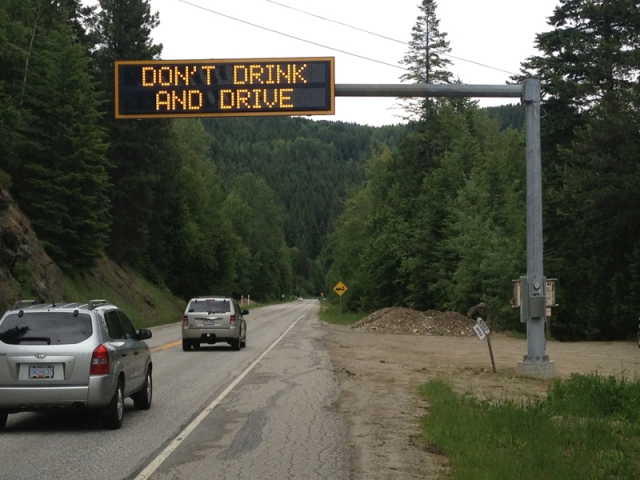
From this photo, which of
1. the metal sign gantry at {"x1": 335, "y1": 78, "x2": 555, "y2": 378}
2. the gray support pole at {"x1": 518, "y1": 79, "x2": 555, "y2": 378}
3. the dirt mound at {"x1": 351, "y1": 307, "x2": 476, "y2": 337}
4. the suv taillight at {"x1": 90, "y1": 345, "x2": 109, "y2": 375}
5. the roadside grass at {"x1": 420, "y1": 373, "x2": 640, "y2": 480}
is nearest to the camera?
the roadside grass at {"x1": 420, "y1": 373, "x2": 640, "y2": 480}

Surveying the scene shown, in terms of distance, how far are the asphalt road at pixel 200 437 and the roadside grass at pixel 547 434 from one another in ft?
4.67

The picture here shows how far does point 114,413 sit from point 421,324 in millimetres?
35762

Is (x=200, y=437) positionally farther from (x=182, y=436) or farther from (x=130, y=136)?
(x=130, y=136)

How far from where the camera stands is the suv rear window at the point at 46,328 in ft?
38.0

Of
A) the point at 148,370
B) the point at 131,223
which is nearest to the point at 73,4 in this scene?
the point at 131,223

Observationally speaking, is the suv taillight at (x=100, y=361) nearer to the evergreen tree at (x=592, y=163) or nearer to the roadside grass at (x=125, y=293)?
the evergreen tree at (x=592, y=163)

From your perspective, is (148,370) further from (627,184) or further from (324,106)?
(627,184)

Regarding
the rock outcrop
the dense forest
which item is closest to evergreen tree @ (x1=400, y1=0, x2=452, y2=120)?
the dense forest

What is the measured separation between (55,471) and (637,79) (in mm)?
36642

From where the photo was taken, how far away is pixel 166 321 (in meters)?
58.6

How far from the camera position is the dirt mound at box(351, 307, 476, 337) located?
147ft

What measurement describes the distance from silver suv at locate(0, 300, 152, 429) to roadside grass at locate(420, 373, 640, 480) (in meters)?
4.26

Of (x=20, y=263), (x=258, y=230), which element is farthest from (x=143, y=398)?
(x=258, y=230)

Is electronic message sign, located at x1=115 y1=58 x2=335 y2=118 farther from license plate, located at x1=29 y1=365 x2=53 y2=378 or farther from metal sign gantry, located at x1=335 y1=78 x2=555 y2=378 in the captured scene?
license plate, located at x1=29 y1=365 x2=53 y2=378
